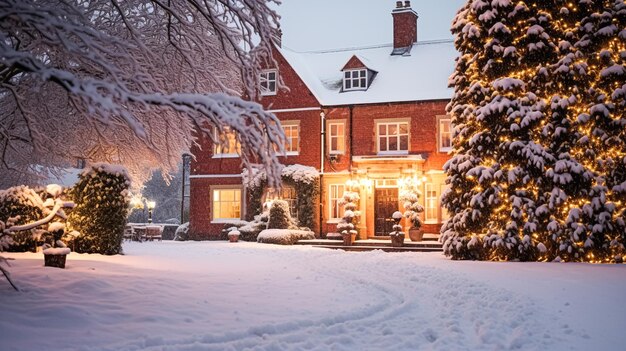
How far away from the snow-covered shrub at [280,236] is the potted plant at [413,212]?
4607mm

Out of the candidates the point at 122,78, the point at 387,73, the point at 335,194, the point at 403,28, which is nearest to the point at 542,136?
the point at 122,78

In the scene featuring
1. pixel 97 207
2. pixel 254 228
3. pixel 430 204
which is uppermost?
pixel 430 204

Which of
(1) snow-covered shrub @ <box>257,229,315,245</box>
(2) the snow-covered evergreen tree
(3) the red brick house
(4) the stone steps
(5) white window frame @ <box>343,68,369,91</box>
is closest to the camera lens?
(2) the snow-covered evergreen tree

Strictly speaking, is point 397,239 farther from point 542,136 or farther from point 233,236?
point 542,136

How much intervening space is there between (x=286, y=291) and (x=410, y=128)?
701 inches

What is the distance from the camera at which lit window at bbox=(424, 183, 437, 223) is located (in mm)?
25297

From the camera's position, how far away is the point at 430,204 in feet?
83.3

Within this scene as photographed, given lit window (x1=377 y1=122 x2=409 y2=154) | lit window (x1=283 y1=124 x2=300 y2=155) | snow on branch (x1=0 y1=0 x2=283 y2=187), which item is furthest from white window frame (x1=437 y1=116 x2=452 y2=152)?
snow on branch (x1=0 y1=0 x2=283 y2=187)

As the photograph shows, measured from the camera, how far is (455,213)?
52.7 ft

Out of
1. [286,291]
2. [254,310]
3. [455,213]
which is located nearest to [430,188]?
[455,213]

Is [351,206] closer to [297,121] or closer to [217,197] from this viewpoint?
→ [297,121]

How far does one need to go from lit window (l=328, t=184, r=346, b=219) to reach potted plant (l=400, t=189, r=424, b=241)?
3624mm

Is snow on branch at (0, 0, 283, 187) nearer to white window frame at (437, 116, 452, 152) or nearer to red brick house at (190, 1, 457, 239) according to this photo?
red brick house at (190, 1, 457, 239)

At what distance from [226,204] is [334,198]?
563cm
